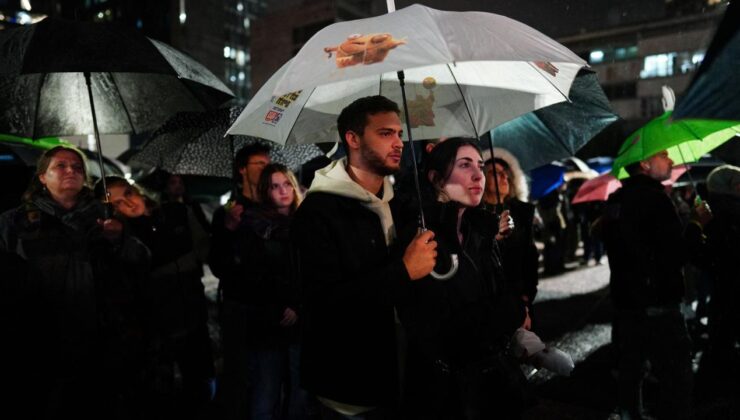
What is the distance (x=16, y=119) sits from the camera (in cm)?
355

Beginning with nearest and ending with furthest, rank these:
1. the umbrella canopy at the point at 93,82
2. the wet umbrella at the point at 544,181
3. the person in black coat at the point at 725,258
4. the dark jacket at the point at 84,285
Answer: the umbrella canopy at the point at 93,82 → the dark jacket at the point at 84,285 → the person in black coat at the point at 725,258 → the wet umbrella at the point at 544,181

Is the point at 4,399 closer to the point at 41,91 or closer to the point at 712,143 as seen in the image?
the point at 41,91

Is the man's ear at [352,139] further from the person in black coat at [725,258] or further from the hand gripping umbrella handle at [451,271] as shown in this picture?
the person in black coat at [725,258]

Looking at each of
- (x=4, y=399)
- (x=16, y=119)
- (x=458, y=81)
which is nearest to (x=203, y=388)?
(x=16, y=119)

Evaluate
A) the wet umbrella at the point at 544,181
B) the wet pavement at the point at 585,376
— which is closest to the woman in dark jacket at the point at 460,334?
the wet pavement at the point at 585,376

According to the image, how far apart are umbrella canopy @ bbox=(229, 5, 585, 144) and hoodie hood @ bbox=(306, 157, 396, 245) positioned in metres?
0.40

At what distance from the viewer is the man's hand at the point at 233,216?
3578 mm

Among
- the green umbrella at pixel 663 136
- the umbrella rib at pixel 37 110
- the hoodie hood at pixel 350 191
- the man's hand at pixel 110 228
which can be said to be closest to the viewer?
the hoodie hood at pixel 350 191

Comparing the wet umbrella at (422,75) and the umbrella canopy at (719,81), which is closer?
the umbrella canopy at (719,81)

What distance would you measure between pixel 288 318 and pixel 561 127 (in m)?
2.47

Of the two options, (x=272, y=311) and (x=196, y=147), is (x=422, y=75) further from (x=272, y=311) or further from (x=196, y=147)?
(x=196, y=147)

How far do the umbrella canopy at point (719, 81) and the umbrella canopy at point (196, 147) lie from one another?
3.38m

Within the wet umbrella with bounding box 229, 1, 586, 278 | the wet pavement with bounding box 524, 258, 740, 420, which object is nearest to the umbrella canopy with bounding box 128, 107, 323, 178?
the wet umbrella with bounding box 229, 1, 586, 278

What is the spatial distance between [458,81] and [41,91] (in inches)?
121
